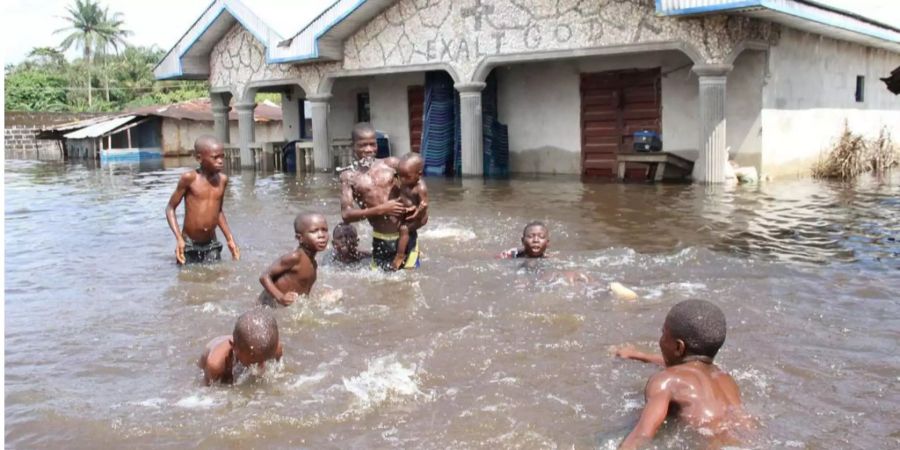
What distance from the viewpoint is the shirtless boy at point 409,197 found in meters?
7.24

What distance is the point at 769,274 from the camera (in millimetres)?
7223

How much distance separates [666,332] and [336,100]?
66.5 ft

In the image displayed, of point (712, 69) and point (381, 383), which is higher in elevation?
point (712, 69)

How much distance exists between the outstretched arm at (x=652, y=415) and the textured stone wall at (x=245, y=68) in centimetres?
1722

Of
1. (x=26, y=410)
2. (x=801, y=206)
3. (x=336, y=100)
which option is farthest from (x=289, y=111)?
(x=26, y=410)

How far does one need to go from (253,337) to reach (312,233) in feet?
5.54

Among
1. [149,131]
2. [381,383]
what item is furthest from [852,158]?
[149,131]

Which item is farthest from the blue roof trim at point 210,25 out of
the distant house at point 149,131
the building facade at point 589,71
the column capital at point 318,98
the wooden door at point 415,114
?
the distant house at point 149,131

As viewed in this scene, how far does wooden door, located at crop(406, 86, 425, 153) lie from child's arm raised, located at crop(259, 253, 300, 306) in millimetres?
15104

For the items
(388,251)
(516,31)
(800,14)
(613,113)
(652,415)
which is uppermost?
(516,31)

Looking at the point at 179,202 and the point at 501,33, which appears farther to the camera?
the point at 501,33

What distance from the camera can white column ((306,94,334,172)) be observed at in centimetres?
2062

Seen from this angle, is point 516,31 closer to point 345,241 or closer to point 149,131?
point 345,241

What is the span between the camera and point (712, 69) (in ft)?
45.6
